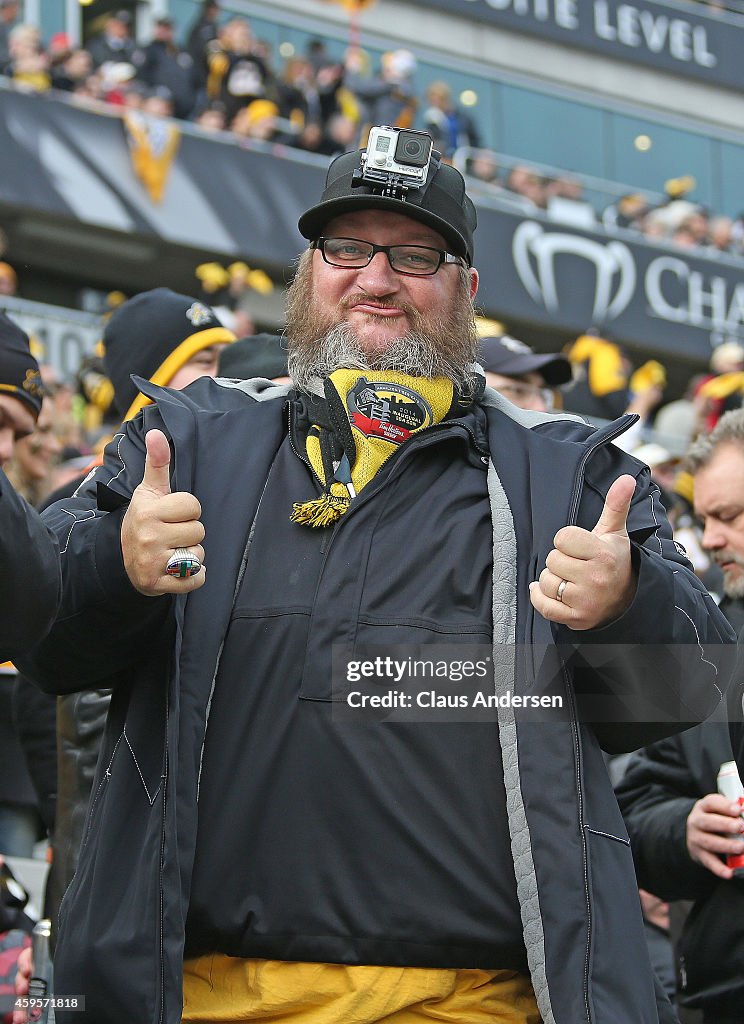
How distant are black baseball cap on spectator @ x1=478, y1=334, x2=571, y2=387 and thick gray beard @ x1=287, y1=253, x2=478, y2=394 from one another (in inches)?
74.4

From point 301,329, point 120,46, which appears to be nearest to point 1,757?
point 301,329

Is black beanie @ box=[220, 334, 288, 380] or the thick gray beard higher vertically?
black beanie @ box=[220, 334, 288, 380]

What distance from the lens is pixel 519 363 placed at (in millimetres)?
5062

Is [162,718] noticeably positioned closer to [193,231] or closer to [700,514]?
[700,514]

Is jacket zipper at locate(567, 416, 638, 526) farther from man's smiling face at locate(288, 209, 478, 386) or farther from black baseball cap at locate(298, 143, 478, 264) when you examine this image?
black baseball cap at locate(298, 143, 478, 264)

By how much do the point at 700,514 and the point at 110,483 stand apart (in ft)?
6.34

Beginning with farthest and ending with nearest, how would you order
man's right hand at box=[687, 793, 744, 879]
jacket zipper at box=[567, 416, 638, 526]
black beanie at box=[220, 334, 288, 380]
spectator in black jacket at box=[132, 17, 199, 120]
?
spectator in black jacket at box=[132, 17, 199, 120]
black beanie at box=[220, 334, 288, 380]
man's right hand at box=[687, 793, 744, 879]
jacket zipper at box=[567, 416, 638, 526]

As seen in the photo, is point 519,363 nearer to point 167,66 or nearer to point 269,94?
point 167,66

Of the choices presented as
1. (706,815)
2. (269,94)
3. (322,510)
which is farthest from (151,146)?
(322,510)

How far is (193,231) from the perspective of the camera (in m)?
17.8

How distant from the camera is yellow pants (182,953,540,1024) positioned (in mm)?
2490

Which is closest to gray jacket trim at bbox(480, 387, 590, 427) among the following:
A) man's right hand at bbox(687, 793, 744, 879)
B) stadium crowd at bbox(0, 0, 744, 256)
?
man's right hand at bbox(687, 793, 744, 879)

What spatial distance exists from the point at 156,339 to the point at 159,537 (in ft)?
6.80

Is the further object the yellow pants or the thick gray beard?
the thick gray beard
